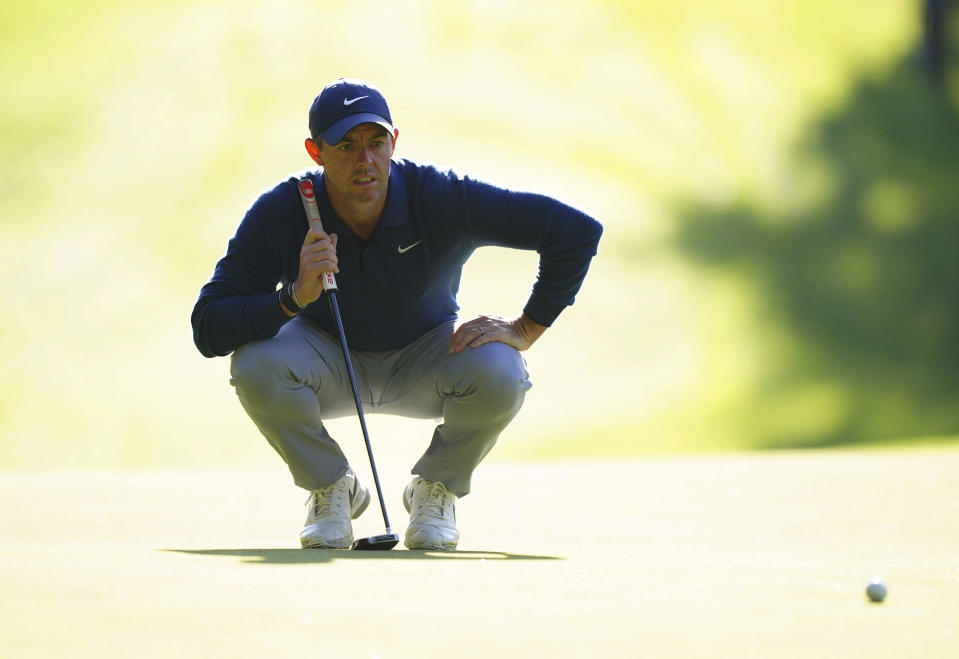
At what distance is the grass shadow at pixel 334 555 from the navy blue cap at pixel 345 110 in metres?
0.80

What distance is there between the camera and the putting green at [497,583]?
153 cm

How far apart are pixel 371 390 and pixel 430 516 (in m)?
0.39

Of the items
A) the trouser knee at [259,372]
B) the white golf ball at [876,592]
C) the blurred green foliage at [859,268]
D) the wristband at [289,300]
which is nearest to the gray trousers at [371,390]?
the trouser knee at [259,372]

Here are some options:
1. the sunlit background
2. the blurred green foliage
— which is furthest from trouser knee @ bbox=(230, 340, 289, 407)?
the blurred green foliage

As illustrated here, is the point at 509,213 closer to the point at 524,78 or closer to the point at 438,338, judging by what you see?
the point at 438,338

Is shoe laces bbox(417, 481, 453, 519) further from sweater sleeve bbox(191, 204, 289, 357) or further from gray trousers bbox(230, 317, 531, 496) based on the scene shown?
sweater sleeve bbox(191, 204, 289, 357)

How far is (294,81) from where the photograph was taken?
734cm

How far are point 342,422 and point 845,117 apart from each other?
3.67 metres

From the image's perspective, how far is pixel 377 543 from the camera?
8.04ft

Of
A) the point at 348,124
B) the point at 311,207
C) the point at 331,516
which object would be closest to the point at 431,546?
the point at 331,516

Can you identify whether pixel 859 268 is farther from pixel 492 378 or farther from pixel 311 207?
pixel 311 207

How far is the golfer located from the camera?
260 centimetres

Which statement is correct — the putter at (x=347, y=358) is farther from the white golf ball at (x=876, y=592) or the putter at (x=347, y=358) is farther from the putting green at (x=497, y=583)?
the white golf ball at (x=876, y=592)

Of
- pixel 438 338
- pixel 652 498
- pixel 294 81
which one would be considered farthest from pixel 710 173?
pixel 438 338
